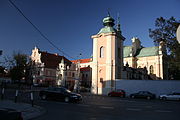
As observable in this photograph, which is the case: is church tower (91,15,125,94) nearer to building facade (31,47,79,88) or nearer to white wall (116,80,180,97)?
white wall (116,80,180,97)

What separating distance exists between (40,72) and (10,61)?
604 inches

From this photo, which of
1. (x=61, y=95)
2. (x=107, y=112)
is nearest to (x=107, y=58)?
(x=61, y=95)

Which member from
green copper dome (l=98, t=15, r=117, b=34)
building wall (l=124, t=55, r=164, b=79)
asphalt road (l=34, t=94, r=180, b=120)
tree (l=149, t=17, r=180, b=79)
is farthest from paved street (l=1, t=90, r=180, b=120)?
building wall (l=124, t=55, r=164, b=79)

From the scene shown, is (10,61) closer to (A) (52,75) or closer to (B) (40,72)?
(B) (40,72)

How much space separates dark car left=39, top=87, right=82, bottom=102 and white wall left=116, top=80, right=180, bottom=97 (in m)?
20.3

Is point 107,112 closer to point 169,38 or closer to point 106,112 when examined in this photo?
point 106,112

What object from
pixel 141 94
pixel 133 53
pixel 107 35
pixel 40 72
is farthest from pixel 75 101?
pixel 133 53

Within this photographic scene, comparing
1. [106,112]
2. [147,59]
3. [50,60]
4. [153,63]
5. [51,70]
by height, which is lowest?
[106,112]

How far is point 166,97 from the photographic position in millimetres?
28766

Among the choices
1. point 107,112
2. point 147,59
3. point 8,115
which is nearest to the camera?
point 8,115

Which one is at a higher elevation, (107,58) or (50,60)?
(50,60)

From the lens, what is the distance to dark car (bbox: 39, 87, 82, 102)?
57.1ft

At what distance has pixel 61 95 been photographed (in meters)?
17.9

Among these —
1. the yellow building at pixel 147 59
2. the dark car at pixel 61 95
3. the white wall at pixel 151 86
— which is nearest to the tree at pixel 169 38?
the white wall at pixel 151 86
